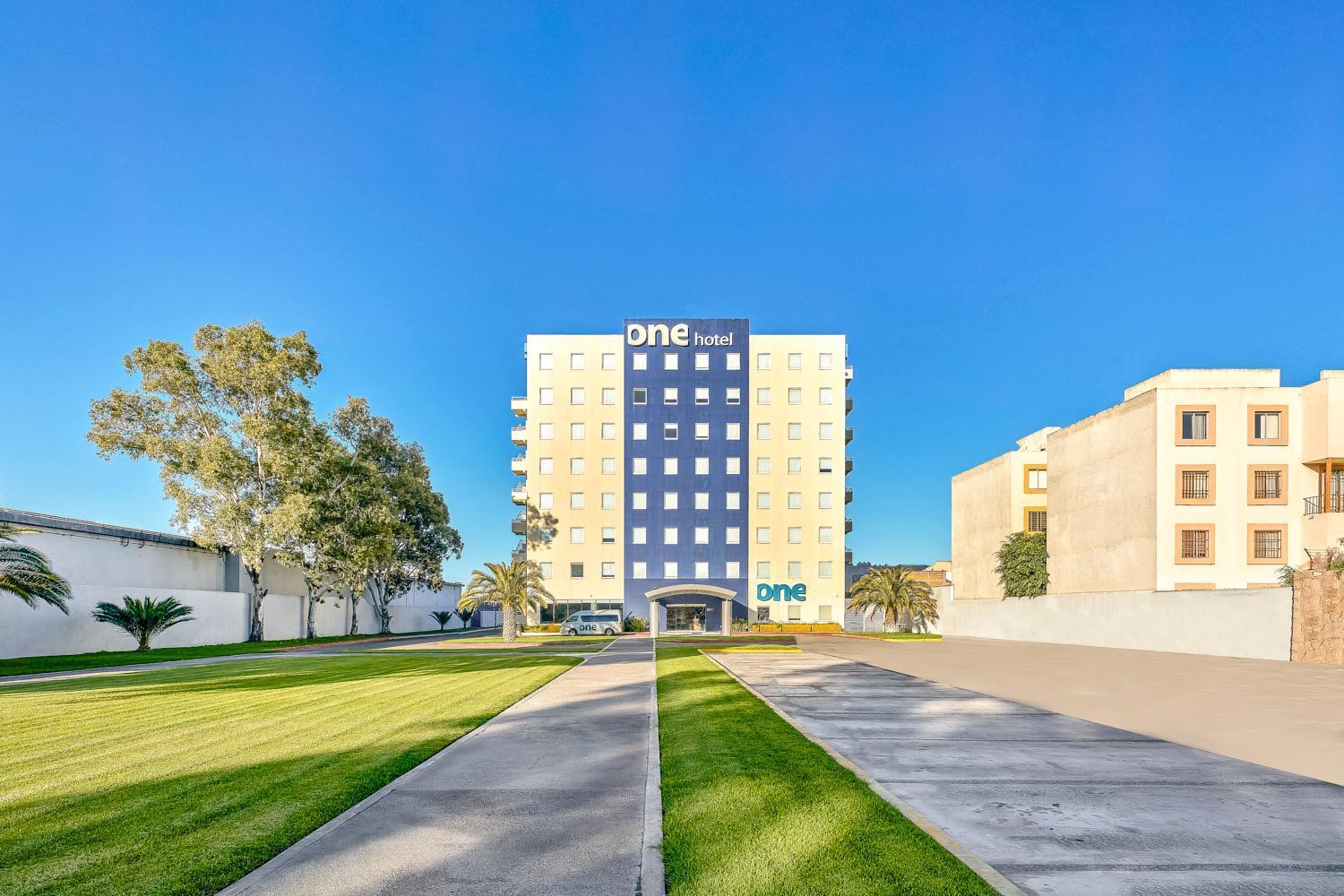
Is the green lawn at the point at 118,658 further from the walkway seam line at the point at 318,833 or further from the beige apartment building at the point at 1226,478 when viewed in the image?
the beige apartment building at the point at 1226,478

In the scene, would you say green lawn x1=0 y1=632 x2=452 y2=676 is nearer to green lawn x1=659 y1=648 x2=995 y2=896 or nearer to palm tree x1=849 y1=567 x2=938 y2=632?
green lawn x1=659 y1=648 x2=995 y2=896

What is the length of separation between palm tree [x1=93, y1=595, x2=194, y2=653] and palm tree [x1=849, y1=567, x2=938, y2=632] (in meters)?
43.2

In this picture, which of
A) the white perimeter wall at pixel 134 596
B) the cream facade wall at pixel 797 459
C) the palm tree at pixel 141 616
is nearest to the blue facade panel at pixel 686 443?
the cream facade wall at pixel 797 459

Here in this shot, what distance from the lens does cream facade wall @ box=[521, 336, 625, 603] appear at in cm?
6994

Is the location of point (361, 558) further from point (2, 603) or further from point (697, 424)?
point (697, 424)

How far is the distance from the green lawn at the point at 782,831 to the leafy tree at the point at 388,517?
4124cm

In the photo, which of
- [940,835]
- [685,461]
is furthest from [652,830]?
[685,461]

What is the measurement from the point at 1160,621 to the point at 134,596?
46371 millimetres

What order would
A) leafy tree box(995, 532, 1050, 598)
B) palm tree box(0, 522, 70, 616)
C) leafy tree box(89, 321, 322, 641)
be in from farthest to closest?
leafy tree box(995, 532, 1050, 598) < leafy tree box(89, 321, 322, 641) < palm tree box(0, 522, 70, 616)

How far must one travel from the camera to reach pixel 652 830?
679 cm

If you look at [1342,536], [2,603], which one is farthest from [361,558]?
[1342,536]

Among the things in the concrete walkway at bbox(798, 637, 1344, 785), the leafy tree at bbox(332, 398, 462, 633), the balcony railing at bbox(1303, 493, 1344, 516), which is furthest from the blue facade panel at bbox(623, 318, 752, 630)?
the balcony railing at bbox(1303, 493, 1344, 516)

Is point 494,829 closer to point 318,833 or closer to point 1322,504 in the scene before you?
point 318,833

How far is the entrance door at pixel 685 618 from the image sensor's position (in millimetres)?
65500
